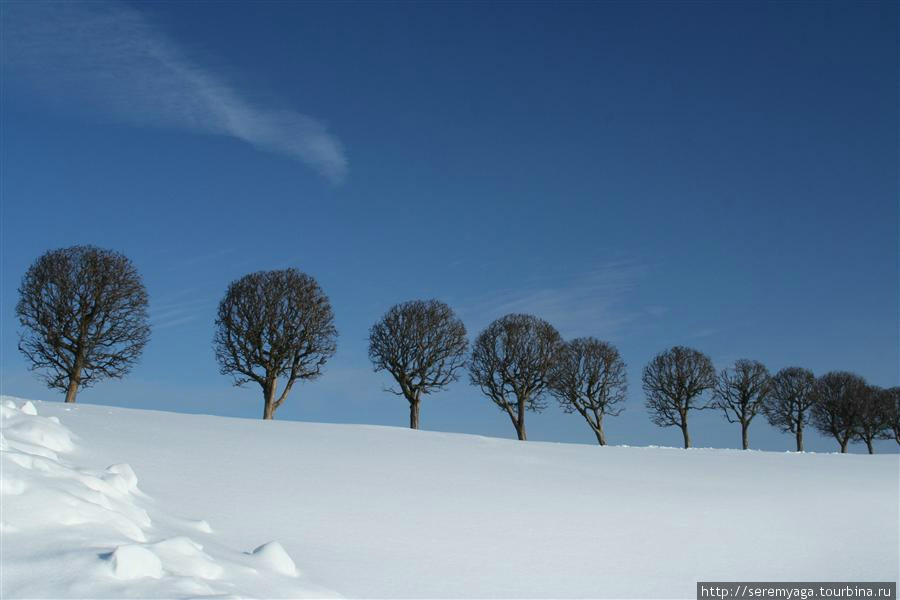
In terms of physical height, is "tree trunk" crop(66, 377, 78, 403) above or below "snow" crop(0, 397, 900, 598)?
above

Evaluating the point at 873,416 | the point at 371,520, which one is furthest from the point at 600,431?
the point at 371,520

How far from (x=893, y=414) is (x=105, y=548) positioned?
212 feet

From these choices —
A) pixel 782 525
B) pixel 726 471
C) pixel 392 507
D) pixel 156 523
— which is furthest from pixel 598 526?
pixel 726 471

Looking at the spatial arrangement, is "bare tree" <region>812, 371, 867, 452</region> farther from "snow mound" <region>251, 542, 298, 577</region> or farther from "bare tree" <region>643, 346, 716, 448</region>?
"snow mound" <region>251, 542, 298, 577</region>

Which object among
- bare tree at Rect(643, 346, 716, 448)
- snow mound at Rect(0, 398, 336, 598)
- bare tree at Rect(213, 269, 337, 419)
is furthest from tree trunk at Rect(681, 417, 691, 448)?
snow mound at Rect(0, 398, 336, 598)

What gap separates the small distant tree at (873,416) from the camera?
52.1 m

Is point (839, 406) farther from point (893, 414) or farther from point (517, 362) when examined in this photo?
point (517, 362)

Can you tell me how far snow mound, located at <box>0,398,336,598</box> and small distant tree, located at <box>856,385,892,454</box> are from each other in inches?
2339

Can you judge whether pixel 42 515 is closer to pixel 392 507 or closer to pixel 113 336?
pixel 392 507

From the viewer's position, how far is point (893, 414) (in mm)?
53562

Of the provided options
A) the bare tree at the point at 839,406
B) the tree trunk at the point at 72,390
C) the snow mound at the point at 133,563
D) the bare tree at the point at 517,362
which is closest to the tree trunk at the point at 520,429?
the bare tree at the point at 517,362

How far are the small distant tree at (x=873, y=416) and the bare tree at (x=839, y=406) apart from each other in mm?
416

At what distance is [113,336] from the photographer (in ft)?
94.8

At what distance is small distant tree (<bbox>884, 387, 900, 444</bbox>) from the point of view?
5350 centimetres
